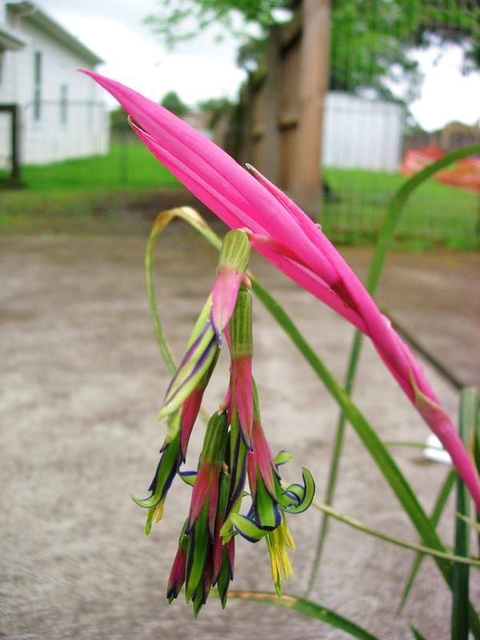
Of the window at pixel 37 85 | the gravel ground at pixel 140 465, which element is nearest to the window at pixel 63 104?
the window at pixel 37 85

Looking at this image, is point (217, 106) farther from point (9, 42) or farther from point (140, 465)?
point (140, 465)

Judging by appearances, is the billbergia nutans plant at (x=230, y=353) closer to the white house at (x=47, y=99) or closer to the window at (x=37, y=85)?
the white house at (x=47, y=99)

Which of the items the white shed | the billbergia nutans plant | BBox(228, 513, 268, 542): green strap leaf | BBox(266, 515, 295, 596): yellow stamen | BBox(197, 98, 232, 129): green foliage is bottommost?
BBox(266, 515, 295, 596): yellow stamen

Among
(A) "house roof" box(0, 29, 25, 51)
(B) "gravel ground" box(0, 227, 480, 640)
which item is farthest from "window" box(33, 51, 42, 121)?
(B) "gravel ground" box(0, 227, 480, 640)

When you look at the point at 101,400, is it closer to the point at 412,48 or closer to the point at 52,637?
the point at 52,637

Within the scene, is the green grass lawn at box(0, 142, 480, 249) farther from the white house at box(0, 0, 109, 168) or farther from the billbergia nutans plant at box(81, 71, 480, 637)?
the billbergia nutans plant at box(81, 71, 480, 637)

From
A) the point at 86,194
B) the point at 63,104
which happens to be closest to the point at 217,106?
the point at 63,104
